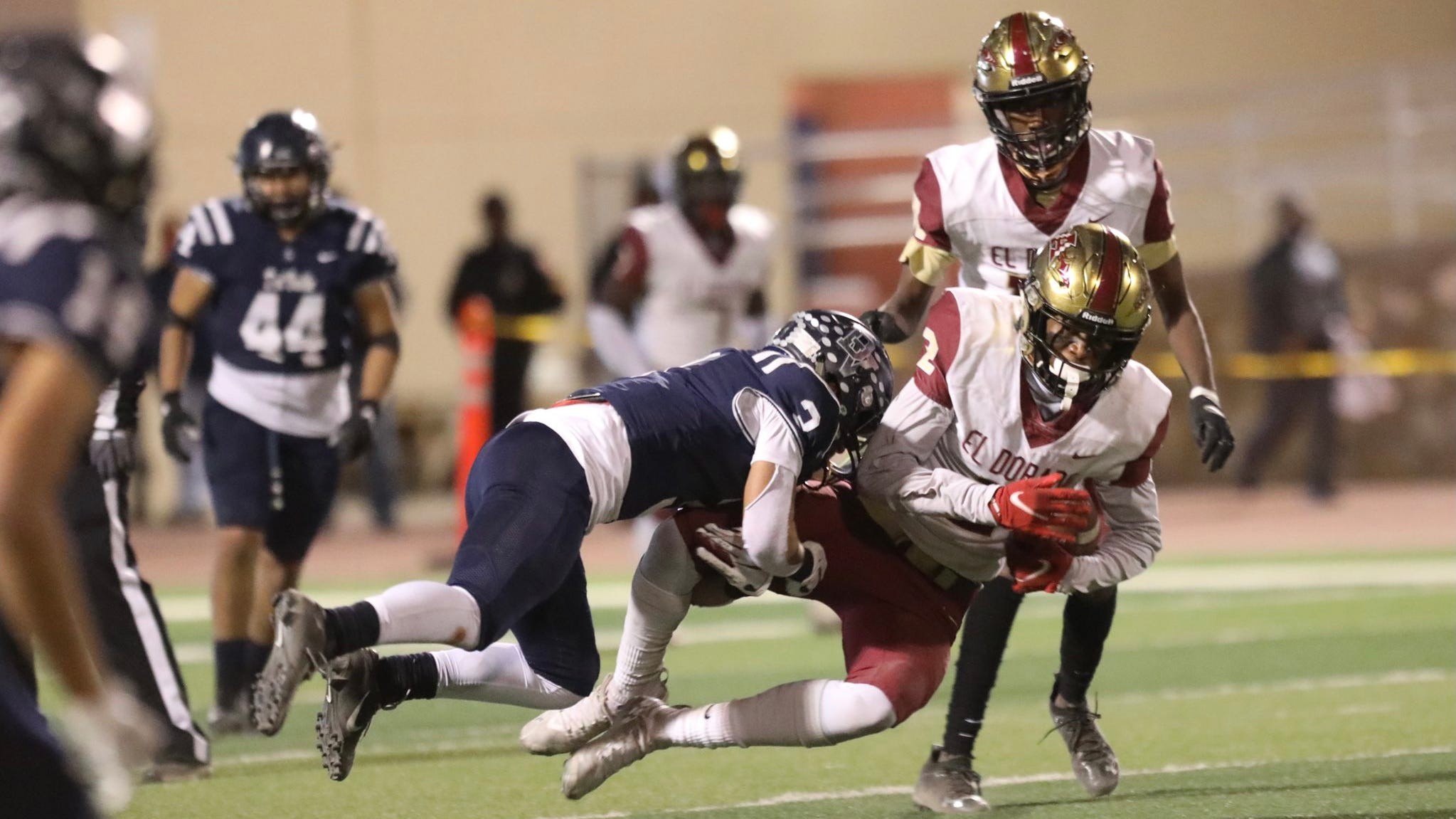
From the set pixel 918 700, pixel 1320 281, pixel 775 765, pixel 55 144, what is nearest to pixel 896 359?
pixel 1320 281

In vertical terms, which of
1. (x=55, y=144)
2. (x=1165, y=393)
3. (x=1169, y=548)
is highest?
(x=55, y=144)

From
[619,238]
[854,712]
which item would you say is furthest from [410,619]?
[619,238]

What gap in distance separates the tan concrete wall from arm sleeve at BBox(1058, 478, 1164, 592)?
12.3m

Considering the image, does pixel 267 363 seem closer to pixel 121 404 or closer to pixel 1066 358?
pixel 121 404

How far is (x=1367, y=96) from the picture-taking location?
58.7 feet

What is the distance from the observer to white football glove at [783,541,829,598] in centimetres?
423

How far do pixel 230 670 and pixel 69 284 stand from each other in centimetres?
360

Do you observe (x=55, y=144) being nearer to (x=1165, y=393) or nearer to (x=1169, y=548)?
(x=1165, y=393)

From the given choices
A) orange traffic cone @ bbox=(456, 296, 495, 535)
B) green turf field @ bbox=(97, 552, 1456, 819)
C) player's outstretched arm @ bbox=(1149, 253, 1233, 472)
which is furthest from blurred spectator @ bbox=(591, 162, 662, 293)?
player's outstretched arm @ bbox=(1149, 253, 1233, 472)

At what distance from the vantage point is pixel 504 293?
12078mm

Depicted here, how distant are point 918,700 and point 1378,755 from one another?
1.76 m

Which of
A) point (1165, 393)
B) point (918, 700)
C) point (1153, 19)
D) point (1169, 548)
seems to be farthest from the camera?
point (1153, 19)

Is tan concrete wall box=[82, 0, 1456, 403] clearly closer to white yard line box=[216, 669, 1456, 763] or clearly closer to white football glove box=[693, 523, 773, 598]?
white yard line box=[216, 669, 1456, 763]

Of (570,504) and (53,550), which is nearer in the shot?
(53,550)
